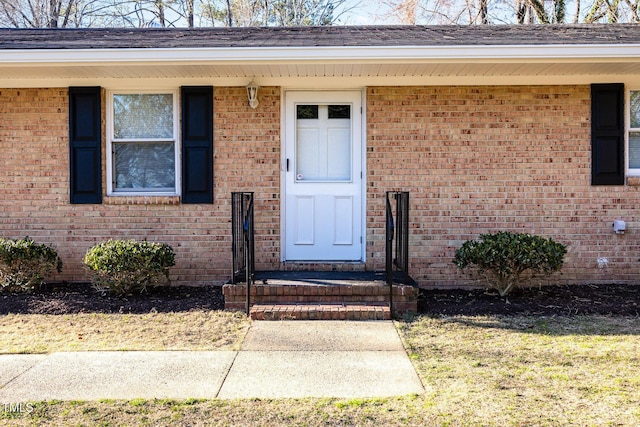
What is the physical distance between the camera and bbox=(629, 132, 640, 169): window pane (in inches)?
273

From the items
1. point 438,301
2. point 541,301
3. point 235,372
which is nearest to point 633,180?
point 541,301

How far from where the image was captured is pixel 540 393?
3566 mm

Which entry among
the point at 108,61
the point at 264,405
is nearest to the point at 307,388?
the point at 264,405

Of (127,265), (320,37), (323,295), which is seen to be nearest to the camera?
(323,295)

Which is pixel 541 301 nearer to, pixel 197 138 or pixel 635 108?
pixel 635 108

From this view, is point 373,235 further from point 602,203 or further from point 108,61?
point 108,61

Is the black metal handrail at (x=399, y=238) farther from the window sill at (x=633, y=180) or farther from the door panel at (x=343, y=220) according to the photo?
the window sill at (x=633, y=180)

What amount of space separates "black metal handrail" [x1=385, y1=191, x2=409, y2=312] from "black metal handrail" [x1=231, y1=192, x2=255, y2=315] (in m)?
1.39

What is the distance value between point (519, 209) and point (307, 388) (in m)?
4.18

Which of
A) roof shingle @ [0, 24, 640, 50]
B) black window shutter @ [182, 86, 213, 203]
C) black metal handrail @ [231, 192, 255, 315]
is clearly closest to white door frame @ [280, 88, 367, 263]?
black metal handrail @ [231, 192, 255, 315]

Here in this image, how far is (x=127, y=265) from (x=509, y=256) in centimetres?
401

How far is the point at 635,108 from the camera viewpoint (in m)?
6.93

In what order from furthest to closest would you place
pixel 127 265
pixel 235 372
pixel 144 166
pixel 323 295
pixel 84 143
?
pixel 144 166
pixel 84 143
pixel 127 265
pixel 323 295
pixel 235 372

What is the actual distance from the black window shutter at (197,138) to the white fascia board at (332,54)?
3.08 ft
